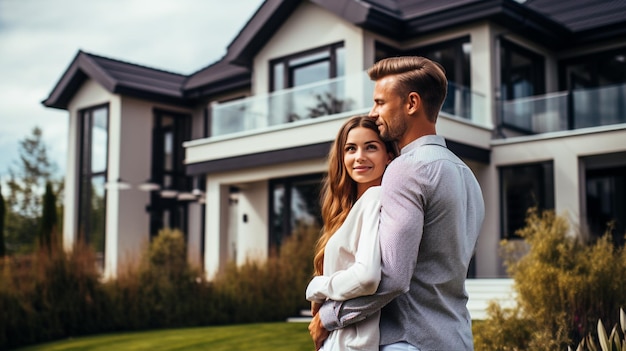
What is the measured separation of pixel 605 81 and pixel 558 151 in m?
3.17

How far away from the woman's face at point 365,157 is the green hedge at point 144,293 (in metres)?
12.5

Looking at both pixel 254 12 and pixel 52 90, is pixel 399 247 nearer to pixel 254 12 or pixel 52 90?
pixel 254 12

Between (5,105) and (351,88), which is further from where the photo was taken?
(5,105)

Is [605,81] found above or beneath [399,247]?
above

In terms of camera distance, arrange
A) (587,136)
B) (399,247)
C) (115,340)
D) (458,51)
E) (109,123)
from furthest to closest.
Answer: (109,123), (458,51), (587,136), (115,340), (399,247)

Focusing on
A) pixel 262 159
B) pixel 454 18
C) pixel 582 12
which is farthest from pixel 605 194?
pixel 262 159

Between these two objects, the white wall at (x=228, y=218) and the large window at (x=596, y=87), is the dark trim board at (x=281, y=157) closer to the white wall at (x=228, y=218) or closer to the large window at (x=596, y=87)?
the white wall at (x=228, y=218)

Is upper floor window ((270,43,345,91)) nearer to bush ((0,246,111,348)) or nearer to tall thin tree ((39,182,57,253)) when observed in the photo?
bush ((0,246,111,348))

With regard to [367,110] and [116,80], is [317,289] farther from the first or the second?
[116,80]

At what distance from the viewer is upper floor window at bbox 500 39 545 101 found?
18.1 metres

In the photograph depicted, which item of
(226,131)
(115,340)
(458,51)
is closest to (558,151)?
(458,51)

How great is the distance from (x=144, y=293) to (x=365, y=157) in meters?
13.1

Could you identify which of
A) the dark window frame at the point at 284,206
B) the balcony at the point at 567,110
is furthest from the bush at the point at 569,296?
the dark window frame at the point at 284,206

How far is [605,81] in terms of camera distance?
1873 centimetres
